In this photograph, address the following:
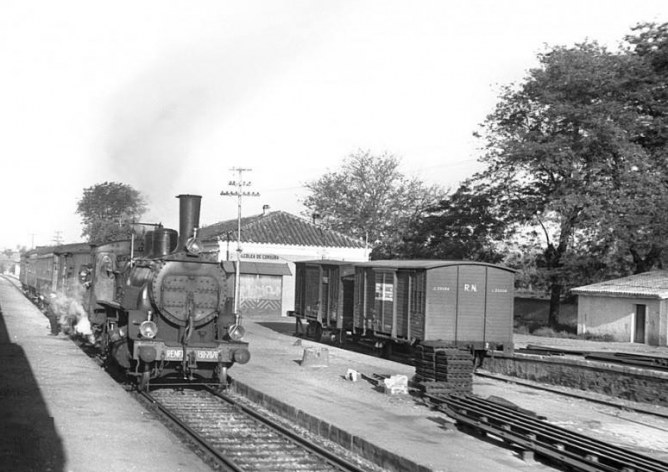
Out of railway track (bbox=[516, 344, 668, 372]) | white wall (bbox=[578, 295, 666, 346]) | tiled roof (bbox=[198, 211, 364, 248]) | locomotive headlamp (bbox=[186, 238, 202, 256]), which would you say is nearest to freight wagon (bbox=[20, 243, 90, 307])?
locomotive headlamp (bbox=[186, 238, 202, 256])

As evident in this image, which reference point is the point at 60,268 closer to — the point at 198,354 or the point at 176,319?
the point at 176,319

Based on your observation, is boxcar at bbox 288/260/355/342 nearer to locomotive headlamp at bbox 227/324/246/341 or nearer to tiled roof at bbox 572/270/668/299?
locomotive headlamp at bbox 227/324/246/341

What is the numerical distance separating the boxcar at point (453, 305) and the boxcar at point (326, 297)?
12.1ft

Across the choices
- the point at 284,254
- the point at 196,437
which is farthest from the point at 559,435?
the point at 284,254

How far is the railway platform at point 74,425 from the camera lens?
8.01m

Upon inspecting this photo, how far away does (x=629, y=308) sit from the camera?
29.2 meters

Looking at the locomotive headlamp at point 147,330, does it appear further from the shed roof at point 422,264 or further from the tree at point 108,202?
the tree at point 108,202

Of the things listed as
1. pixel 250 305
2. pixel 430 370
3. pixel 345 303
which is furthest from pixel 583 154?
pixel 430 370

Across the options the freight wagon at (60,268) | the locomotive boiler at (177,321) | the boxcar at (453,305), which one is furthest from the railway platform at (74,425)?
the boxcar at (453,305)

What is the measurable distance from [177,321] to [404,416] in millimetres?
4371

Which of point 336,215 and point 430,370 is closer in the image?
point 430,370

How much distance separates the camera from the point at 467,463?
8.57m

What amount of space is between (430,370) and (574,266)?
2098 cm

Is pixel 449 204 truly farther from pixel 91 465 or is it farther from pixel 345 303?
pixel 91 465
